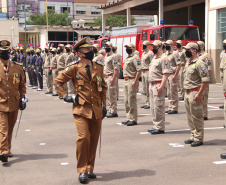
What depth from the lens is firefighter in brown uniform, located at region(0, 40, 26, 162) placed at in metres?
7.16

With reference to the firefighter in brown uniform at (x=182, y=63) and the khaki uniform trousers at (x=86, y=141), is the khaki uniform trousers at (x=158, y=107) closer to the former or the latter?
the khaki uniform trousers at (x=86, y=141)

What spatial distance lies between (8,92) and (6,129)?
670 mm

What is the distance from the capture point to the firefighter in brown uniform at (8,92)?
7.16 meters

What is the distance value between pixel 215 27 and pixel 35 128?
14.6 m

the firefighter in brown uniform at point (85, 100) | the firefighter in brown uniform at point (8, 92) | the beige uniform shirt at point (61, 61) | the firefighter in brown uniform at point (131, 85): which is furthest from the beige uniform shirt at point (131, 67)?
the beige uniform shirt at point (61, 61)

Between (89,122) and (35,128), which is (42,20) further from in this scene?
(89,122)

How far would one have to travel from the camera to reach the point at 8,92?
24.0 ft

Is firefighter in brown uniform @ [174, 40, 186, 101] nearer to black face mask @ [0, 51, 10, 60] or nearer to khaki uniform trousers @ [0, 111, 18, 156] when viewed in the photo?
black face mask @ [0, 51, 10, 60]

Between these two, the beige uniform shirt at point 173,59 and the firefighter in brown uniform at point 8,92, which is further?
the beige uniform shirt at point 173,59

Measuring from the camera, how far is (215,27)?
22.2 m

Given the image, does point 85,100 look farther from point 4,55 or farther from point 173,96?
point 173,96

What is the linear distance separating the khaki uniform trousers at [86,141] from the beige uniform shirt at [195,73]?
2526 mm

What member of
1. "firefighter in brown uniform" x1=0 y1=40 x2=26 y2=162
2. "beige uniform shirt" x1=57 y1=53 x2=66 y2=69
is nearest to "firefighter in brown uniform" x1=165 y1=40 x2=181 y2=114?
"beige uniform shirt" x1=57 y1=53 x2=66 y2=69

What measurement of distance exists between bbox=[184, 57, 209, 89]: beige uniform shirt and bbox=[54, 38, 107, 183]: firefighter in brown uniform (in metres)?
2.37
